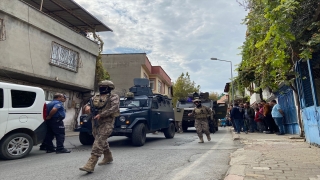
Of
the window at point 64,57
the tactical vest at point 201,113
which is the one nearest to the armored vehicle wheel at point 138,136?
the tactical vest at point 201,113

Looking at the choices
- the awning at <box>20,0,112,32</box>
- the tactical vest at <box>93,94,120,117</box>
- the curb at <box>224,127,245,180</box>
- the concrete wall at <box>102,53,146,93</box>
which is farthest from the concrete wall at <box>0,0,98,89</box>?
the curb at <box>224,127,245,180</box>

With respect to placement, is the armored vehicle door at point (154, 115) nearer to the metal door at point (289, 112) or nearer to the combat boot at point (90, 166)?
the combat boot at point (90, 166)

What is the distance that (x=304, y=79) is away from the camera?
22.8 ft

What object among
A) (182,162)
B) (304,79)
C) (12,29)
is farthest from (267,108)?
(12,29)

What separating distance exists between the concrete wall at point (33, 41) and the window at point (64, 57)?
0.74 ft

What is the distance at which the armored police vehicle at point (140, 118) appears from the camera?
7.40 m

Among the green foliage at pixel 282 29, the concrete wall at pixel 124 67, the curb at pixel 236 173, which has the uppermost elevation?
the concrete wall at pixel 124 67

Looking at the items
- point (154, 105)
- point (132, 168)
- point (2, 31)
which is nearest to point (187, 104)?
point (154, 105)

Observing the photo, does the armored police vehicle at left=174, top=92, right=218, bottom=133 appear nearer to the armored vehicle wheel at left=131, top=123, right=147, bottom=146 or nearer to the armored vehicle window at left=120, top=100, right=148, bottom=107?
the armored vehicle window at left=120, top=100, right=148, bottom=107

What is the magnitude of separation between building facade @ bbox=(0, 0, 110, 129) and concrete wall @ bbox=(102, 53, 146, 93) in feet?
24.7

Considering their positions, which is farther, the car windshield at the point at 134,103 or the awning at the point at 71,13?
the awning at the point at 71,13

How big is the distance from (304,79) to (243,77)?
229 inches

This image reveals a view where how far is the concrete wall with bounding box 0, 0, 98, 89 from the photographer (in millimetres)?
10484

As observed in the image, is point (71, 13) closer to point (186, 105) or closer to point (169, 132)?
point (186, 105)
